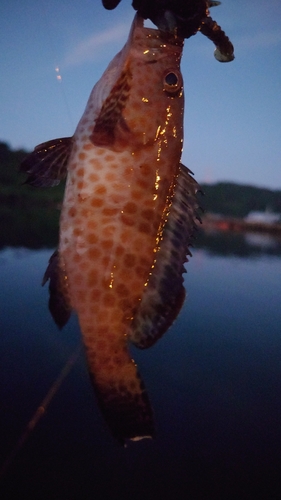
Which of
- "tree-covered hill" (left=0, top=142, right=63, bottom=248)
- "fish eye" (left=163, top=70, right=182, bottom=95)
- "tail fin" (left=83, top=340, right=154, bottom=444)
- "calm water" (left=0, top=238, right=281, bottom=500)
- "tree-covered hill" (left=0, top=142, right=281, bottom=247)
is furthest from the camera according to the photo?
"tree-covered hill" (left=0, top=142, right=281, bottom=247)

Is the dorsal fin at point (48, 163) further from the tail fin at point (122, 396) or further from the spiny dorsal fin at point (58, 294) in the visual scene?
the tail fin at point (122, 396)

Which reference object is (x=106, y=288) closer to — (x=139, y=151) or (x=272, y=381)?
(x=139, y=151)

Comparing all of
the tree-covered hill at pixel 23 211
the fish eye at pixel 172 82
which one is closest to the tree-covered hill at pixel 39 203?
the tree-covered hill at pixel 23 211

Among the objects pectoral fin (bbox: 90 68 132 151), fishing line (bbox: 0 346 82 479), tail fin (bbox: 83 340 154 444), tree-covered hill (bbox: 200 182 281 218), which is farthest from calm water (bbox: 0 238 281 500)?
tree-covered hill (bbox: 200 182 281 218)

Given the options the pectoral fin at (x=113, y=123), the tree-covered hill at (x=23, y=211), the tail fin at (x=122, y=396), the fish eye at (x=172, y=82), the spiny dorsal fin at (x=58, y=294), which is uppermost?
→ the tree-covered hill at (x=23, y=211)

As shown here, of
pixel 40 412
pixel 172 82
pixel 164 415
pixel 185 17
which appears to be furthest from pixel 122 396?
pixel 164 415

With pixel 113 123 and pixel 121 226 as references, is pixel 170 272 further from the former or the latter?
pixel 113 123

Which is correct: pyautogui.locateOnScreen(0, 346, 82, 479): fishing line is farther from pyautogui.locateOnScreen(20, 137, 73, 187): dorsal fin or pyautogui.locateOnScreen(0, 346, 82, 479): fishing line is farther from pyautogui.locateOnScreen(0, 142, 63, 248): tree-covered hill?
pyautogui.locateOnScreen(0, 142, 63, 248): tree-covered hill
